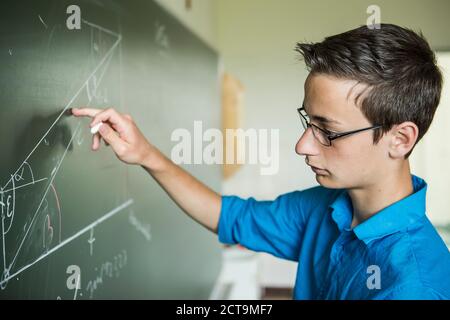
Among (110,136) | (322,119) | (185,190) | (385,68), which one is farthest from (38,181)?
(385,68)

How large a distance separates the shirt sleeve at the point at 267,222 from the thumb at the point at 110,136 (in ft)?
1.05

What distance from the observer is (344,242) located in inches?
34.1

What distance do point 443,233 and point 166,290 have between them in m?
1.03

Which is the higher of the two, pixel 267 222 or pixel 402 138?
pixel 402 138

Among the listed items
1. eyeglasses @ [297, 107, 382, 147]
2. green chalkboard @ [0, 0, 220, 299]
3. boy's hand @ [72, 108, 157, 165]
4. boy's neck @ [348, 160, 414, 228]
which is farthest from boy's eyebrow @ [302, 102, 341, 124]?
green chalkboard @ [0, 0, 220, 299]

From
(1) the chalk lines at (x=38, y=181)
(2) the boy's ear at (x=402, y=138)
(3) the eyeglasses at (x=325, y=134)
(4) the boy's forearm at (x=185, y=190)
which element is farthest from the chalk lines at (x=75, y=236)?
(2) the boy's ear at (x=402, y=138)

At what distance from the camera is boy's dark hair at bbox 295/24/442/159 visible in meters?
0.72

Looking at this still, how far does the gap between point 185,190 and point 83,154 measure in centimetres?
23

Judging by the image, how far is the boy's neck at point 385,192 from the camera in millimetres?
815

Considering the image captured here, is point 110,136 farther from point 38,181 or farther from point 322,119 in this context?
point 322,119

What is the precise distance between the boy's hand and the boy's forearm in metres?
0.04

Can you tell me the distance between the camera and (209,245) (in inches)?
83.0
